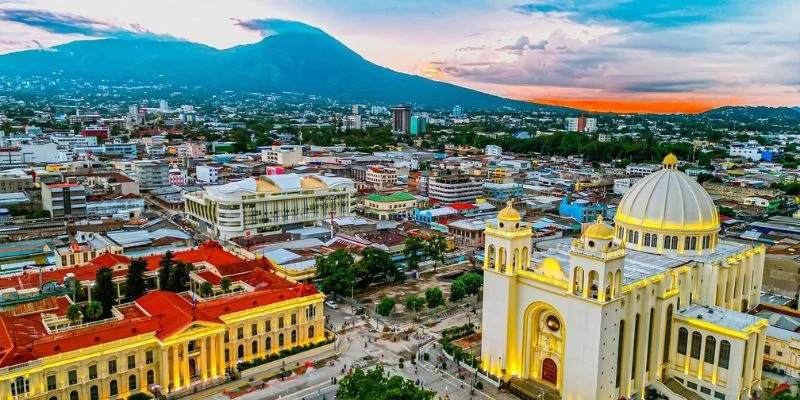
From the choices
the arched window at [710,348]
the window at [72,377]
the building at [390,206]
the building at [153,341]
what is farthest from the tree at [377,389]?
the building at [390,206]

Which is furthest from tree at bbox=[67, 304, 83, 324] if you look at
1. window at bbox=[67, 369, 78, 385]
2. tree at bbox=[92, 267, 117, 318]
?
window at bbox=[67, 369, 78, 385]

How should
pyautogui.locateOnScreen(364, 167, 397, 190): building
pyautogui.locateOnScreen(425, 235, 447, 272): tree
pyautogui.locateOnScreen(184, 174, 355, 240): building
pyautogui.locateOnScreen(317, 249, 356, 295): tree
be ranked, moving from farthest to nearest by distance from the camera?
1. pyautogui.locateOnScreen(364, 167, 397, 190): building
2. pyautogui.locateOnScreen(184, 174, 355, 240): building
3. pyautogui.locateOnScreen(425, 235, 447, 272): tree
4. pyautogui.locateOnScreen(317, 249, 356, 295): tree

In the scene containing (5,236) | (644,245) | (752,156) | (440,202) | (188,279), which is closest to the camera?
(644,245)

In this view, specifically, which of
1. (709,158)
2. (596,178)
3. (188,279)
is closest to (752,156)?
(709,158)

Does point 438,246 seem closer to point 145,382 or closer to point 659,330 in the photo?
point 659,330

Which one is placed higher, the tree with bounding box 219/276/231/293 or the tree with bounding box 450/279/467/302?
the tree with bounding box 219/276/231/293

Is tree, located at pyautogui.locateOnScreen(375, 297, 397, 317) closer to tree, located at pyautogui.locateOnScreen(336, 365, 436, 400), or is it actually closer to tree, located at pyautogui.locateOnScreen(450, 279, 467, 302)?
tree, located at pyautogui.locateOnScreen(450, 279, 467, 302)

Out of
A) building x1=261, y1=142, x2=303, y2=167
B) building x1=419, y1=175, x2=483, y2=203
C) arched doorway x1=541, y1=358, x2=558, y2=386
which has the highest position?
building x1=261, y1=142, x2=303, y2=167
